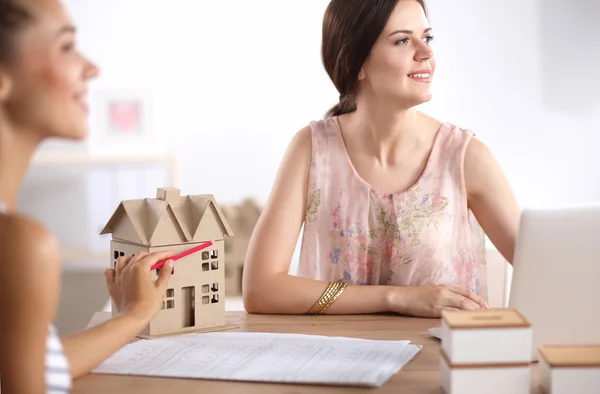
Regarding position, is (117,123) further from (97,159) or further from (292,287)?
(292,287)

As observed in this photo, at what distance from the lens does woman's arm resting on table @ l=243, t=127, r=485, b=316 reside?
1.81m

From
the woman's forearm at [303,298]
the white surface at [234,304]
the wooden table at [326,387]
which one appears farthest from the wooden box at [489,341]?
the white surface at [234,304]

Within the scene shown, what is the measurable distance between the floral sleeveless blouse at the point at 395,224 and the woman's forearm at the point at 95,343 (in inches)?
35.3

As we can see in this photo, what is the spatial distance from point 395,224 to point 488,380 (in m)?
0.95

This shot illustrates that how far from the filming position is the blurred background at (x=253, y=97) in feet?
14.0

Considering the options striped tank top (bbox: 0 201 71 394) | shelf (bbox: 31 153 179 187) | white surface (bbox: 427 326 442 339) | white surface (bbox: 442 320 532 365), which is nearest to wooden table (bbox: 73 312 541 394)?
white surface (bbox: 427 326 442 339)

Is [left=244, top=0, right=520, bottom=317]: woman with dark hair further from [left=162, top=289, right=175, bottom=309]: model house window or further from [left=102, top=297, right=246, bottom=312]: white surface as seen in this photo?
[left=102, top=297, right=246, bottom=312]: white surface

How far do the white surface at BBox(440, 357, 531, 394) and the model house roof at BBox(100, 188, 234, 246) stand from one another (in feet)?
1.98

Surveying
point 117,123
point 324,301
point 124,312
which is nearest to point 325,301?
point 324,301

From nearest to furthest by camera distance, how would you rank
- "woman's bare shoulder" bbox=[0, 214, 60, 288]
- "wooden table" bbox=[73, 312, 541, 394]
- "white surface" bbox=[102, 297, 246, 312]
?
"woman's bare shoulder" bbox=[0, 214, 60, 288], "wooden table" bbox=[73, 312, 541, 394], "white surface" bbox=[102, 297, 246, 312]

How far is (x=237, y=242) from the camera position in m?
3.85

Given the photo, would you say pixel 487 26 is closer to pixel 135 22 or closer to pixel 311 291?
pixel 135 22

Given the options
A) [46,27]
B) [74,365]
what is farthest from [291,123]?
[46,27]

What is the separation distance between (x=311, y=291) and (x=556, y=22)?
2.90 metres
